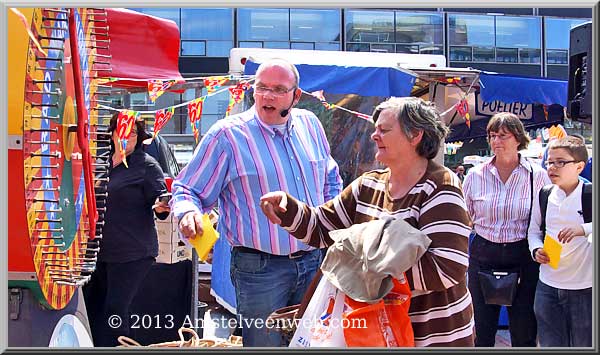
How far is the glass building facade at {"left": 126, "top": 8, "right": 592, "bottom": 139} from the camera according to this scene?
12.1 ft

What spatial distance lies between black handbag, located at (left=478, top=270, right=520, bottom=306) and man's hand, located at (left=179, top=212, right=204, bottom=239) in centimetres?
218

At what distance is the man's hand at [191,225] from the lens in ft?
8.55

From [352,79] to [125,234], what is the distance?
2467 millimetres

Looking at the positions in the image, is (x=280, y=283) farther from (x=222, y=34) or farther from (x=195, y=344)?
(x=222, y=34)

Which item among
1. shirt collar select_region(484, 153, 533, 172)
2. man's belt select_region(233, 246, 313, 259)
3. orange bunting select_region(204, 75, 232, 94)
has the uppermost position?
orange bunting select_region(204, 75, 232, 94)

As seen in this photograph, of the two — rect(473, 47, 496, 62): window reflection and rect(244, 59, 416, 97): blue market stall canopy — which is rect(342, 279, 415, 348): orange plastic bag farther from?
rect(473, 47, 496, 62): window reflection

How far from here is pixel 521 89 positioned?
6730 millimetres

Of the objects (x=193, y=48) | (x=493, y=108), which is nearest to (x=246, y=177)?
(x=193, y=48)

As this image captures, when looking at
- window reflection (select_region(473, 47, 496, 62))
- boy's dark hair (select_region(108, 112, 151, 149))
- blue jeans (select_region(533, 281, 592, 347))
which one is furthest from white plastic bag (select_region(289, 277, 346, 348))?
window reflection (select_region(473, 47, 496, 62))

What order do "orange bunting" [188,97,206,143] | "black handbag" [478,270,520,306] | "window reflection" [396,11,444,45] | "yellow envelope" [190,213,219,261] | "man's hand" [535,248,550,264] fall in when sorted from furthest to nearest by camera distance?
"orange bunting" [188,97,206,143] < "window reflection" [396,11,444,45] < "black handbag" [478,270,520,306] < "man's hand" [535,248,550,264] < "yellow envelope" [190,213,219,261]

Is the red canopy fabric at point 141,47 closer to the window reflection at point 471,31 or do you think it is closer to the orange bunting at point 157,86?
the orange bunting at point 157,86

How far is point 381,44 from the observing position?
20.5ft

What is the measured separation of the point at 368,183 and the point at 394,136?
0.74 ft

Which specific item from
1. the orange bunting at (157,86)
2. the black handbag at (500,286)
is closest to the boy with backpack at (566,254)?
the black handbag at (500,286)
